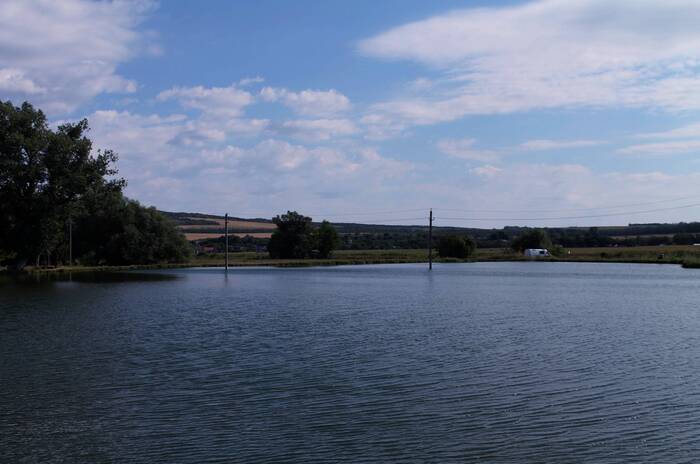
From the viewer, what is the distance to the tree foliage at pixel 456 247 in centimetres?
11769

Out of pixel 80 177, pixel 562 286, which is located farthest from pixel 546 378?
pixel 80 177

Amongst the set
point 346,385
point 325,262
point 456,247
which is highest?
point 456,247

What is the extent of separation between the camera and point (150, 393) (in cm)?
1585

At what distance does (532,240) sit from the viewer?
5143 inches

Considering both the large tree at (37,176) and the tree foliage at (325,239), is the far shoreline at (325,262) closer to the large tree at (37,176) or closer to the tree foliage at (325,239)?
the large tree at (37,176)

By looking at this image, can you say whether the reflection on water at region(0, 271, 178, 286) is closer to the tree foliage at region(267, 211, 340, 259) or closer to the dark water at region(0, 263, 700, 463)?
the dark water at region(0, 263, 700, 463)

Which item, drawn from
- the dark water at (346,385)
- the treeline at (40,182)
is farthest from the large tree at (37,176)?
the dark water at (346,385)

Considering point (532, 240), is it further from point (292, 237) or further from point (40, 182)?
point (40, 182)

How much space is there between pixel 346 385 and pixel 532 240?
11859 centimetres

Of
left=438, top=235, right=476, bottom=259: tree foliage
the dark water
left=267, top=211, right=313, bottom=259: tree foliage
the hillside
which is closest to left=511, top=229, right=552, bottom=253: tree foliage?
left=438, top=235, right=476, bottom=259: tree foliage

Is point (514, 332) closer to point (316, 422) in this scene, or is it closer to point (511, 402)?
point (511, 402)

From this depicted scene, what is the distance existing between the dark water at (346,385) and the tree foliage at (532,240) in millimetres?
97945

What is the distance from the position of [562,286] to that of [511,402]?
4061 centimetres

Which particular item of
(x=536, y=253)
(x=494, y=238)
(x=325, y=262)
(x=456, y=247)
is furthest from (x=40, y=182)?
(x=494, y=238)
